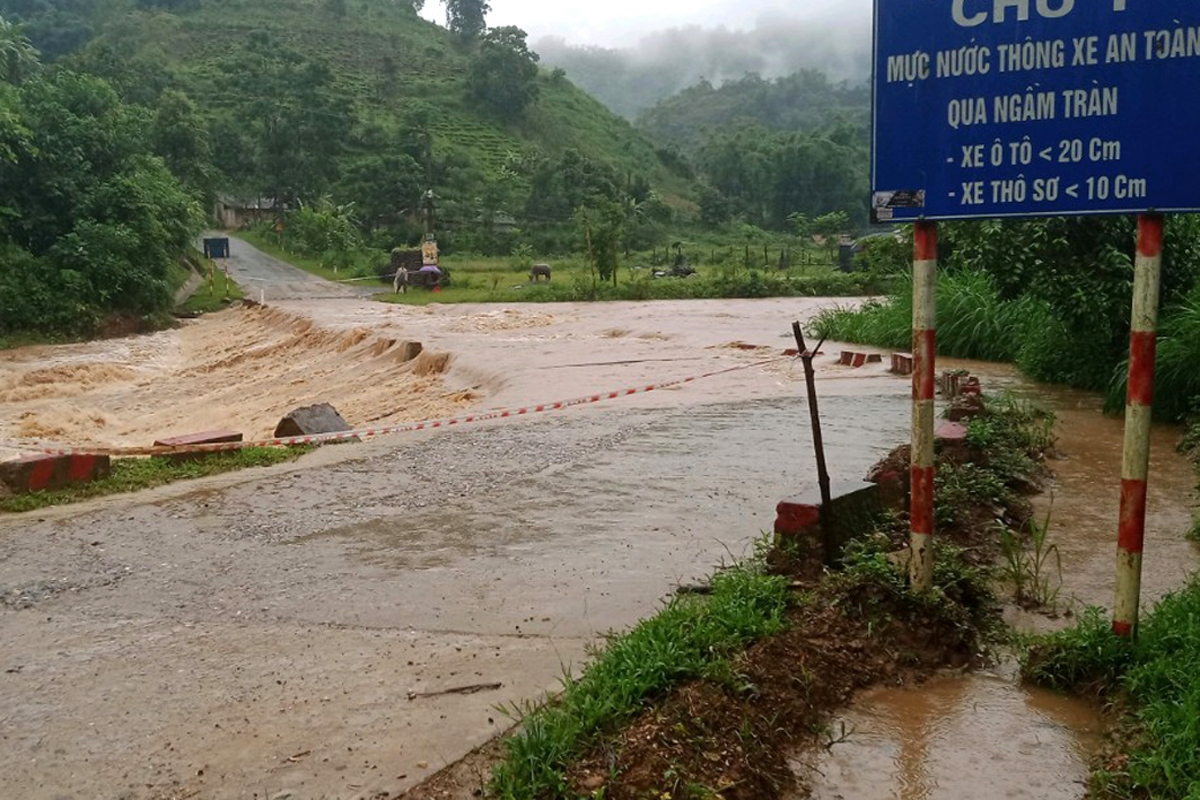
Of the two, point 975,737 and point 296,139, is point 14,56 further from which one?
point 975,737

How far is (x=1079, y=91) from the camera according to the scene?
382 cm

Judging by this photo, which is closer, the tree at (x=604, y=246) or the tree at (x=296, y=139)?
the tree at (x=604, y=246)

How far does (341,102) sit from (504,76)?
2046 centimetres

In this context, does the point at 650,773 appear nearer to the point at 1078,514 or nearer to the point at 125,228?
the point at 1078,514

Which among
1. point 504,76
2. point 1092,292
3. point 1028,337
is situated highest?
point 504,76

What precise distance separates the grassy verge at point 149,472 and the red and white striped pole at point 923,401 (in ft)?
19.2

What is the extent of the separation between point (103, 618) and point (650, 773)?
10.5ft

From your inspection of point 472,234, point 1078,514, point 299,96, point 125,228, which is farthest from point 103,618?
point 299,96

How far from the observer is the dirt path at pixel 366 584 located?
3582 millimetres

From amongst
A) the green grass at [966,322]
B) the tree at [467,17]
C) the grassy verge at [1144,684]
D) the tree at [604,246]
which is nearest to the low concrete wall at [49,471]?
the grassy verge at [1144,684]

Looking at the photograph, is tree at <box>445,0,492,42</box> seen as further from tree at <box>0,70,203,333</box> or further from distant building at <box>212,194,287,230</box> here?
tree at <box>0,70,203,333</box>

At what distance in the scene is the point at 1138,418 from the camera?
12.5 feet

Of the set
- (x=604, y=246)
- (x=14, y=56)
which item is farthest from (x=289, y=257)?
(x=604, y=246)

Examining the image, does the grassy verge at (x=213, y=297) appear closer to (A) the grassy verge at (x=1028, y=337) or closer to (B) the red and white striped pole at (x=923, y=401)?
(A) the grassy verge at (x=1028, y=337)
